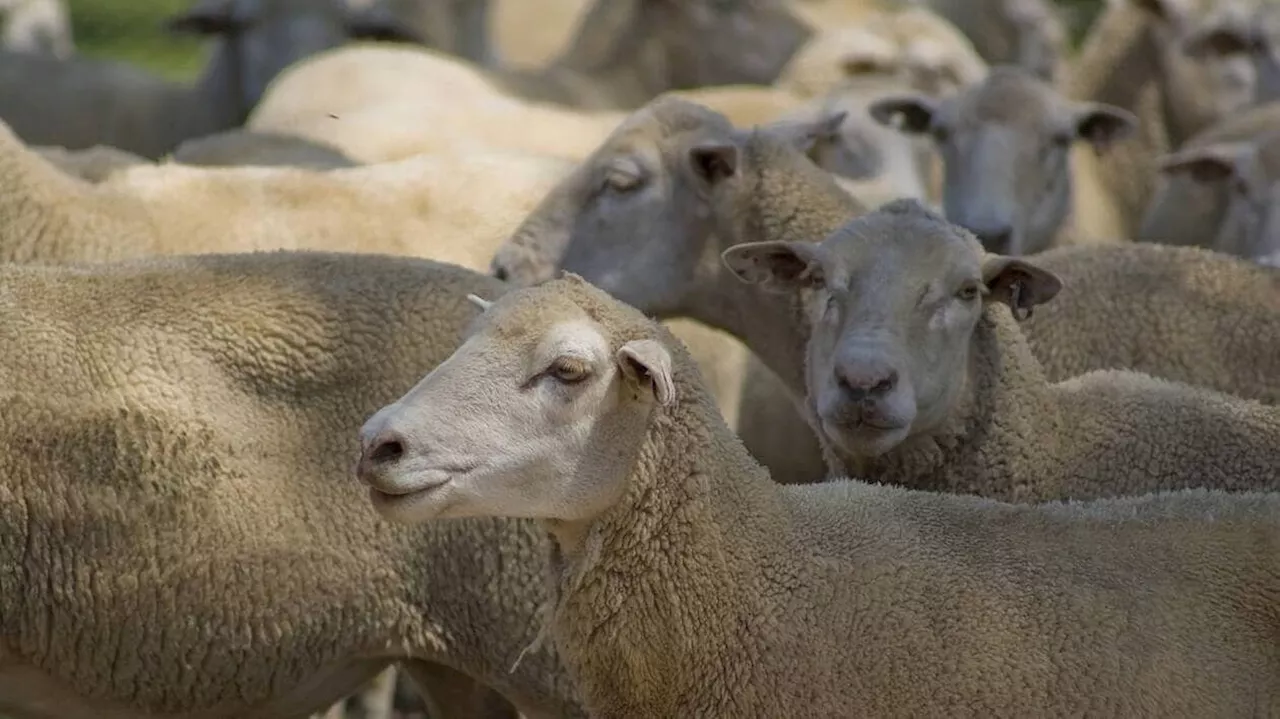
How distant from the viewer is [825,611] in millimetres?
4031

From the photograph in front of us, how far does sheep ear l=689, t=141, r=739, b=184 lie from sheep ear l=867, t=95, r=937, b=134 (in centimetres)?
206

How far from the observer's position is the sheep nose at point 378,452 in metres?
3.69

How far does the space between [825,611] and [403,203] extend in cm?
278

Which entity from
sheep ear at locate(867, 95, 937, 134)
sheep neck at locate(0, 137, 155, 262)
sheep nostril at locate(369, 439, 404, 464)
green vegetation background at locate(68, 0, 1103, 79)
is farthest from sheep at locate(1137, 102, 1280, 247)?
green vegetation background at locate(68, 0, 1103, 79)

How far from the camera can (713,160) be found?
6.08 m

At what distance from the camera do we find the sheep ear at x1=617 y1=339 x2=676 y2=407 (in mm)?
3803

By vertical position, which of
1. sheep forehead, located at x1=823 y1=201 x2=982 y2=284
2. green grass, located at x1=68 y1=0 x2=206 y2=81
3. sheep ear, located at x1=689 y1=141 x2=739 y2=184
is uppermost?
sheep forehead, located at x1=823 y1=201 x2=982 y2=284

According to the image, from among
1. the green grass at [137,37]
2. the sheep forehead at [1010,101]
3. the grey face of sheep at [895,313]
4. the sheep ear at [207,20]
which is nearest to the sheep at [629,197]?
the grey face of sheep at [895,313]

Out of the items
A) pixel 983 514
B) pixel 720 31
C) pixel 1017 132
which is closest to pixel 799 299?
pixel 983 514

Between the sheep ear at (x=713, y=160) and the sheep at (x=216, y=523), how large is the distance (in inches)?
47.4

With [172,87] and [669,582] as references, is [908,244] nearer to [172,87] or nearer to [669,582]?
[669,582]

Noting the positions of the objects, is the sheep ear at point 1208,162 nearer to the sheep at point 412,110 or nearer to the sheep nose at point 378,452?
the sheep at point 412,110

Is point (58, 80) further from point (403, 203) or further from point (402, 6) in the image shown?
point (403, 203)

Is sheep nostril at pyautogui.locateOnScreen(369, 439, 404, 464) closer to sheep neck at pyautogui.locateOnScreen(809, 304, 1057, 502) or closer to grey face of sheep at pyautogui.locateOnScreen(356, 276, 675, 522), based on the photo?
grey face of sheep at pyautogui.locateOnScreen(356, 276, 675, 522)
